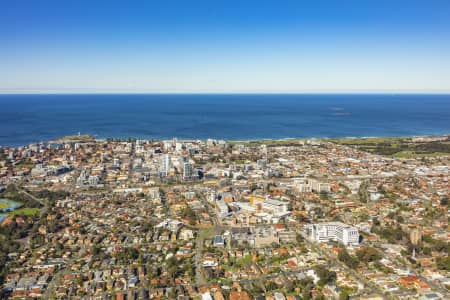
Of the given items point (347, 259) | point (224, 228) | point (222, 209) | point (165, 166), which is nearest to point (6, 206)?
point (165, 166)

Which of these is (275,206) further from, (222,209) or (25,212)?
(25,212)

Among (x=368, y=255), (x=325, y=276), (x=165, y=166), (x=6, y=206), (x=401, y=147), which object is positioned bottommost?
(x=6, y=206)

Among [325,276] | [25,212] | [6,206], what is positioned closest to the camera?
[325,276]

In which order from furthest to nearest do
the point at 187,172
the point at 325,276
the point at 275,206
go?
the point at 187,172 → the point at 275,206 → the point at 325,276

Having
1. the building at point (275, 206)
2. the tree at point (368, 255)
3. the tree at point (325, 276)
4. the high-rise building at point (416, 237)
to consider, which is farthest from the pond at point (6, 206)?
the high-rise building at point (416, 237)

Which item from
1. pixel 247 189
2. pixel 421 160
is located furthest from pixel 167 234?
pixel 421 160

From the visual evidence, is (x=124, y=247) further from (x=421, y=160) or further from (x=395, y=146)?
(x=395, y=146)

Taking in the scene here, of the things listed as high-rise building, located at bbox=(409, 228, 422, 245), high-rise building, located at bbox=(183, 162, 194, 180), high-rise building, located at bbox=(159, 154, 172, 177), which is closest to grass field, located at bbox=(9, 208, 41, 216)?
high-rise building, located at bbox=(159, 154, 172, 177)
